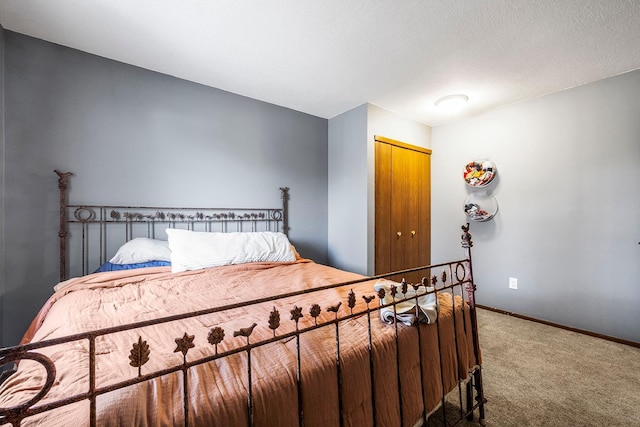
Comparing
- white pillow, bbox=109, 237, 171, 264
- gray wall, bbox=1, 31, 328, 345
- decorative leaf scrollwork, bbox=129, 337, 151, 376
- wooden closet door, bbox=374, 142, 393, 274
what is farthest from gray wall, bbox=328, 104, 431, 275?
decorative leaf scrollwork, bbox=129, 337, 151, 376

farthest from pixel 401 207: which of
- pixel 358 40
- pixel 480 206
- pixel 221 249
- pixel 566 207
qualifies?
pixel 221 249

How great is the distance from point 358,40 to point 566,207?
2.55 meters

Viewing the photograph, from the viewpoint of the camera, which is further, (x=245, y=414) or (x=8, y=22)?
(x=8, y=22)

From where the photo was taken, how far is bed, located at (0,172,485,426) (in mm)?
657

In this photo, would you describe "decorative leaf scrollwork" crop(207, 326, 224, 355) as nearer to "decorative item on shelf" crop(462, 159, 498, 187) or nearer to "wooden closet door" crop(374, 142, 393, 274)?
"wooden closet door" crop(374, 142, 393, 274)

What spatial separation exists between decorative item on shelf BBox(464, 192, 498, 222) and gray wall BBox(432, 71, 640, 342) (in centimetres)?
8

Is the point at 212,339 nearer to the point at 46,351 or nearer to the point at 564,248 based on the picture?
the point at 46,351

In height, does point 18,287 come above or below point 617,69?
below

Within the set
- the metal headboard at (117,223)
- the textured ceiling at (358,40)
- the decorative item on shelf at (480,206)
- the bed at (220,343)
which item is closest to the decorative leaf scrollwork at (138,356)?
the bed at (220,343)

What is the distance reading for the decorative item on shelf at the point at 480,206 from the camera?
3.12 metres

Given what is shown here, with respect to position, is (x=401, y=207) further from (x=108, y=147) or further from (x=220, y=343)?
(x=108, y=147)

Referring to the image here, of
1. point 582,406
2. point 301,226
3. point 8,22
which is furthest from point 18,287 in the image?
point 582,406

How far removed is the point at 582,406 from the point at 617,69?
104 inches

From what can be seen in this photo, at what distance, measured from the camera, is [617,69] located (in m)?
2.29
